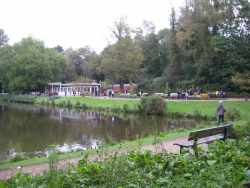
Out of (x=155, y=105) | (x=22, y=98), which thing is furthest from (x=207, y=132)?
(x=22, y=98)

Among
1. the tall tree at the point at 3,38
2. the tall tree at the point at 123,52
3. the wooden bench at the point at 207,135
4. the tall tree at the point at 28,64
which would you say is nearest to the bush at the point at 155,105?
the wooden bench at the point at 207,135

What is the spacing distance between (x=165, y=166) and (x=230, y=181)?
1.13 meters

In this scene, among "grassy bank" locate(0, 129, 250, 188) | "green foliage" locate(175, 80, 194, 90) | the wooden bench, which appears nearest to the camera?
"grassy bank" locate(0, 129, 250, 188)

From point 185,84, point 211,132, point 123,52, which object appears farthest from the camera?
point 123,52

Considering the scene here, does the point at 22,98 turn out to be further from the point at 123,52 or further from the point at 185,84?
the point at 185,84

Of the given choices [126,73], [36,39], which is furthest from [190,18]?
[36,39]

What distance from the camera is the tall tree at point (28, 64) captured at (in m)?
45.5

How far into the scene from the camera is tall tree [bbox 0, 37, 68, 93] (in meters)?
45.5

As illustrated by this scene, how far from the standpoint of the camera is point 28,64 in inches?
1815

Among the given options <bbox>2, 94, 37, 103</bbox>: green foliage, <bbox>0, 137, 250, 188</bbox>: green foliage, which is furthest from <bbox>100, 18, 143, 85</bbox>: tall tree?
<bbox>0, 137, 250, 188</bbox>: green foliage

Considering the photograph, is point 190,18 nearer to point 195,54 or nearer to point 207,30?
point 207,30

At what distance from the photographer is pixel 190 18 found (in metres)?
32.4

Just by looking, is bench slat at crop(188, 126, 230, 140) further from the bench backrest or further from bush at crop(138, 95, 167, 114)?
bush at crop(138, 95, 167, 114)

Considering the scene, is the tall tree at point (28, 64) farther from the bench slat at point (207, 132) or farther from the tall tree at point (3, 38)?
the bench slat at point (207, 132)
